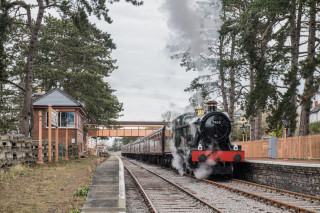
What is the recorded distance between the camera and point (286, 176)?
11398 mm

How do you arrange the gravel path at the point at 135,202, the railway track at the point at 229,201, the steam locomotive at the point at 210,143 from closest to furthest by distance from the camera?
1. the railway track at the point at 229,201
2. the gravel path at the point at 135,202
3. the steam locomotive at the point at 210,143

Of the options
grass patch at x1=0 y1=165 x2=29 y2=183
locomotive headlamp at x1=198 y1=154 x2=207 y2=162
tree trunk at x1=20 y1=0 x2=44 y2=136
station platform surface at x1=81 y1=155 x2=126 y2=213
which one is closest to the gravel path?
station platform surface at x1=81 y1=155 x2=126 y2=213

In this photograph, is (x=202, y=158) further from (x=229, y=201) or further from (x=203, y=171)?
(x=229, y=201)

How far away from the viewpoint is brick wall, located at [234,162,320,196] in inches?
390

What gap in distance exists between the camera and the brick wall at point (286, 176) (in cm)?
990

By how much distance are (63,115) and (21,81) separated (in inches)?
202

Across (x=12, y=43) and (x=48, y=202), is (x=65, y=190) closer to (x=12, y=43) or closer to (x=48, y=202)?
(x=48, y=202)

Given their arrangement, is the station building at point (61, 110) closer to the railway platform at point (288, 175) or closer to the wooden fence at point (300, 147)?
Result: the wooden fence at point (300, 147)

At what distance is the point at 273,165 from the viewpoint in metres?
12.2

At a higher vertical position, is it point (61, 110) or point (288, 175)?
point (61, 110)

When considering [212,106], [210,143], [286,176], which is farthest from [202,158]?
[286,176]

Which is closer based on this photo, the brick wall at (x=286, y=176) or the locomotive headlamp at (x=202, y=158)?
the brick wall at (x=286, y=176)

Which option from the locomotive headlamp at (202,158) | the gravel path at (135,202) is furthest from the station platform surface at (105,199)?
the locomotive headlamp at (202,158)

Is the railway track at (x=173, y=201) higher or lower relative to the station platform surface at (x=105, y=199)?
lower
